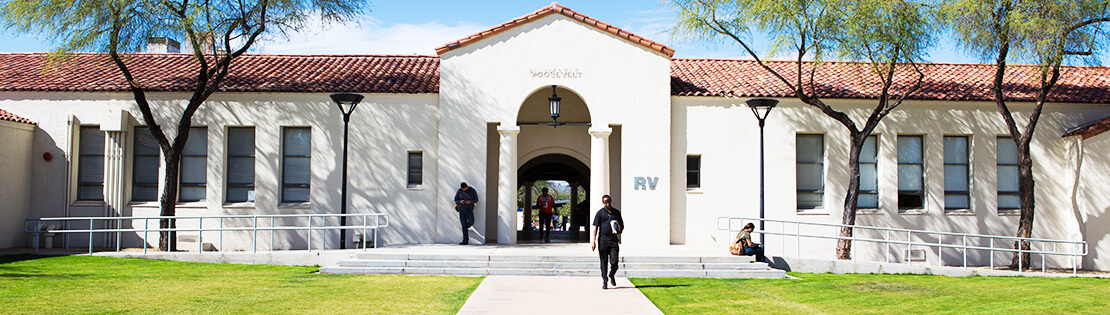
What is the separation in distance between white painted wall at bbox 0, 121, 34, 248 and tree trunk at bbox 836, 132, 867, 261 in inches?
703

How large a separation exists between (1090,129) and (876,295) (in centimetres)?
1070

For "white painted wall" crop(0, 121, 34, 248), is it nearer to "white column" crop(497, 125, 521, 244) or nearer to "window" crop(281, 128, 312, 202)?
"window" crop(281, 128, 312, 202)

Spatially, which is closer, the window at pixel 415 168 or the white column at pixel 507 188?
the white column at pixel 507 188

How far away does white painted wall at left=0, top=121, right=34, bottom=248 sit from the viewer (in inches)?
707

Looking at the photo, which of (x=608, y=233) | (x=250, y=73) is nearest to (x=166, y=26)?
(x=250, y=73)

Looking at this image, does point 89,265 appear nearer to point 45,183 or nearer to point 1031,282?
point 45,183

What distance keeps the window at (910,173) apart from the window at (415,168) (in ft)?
36.5

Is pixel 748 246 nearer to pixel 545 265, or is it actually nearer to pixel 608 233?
pixel 545 265

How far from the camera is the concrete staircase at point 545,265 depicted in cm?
1423

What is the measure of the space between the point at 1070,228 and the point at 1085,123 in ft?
8.29

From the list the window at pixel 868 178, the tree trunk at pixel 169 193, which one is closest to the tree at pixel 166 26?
the tree trunk at pixel 169 193

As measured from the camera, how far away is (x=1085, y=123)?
19953mm

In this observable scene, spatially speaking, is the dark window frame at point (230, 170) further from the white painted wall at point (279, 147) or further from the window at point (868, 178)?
the window at point (868, 178)

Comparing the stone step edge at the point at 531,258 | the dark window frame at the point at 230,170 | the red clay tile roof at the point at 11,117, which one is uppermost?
the red clay tile roof at the point at 11,117
